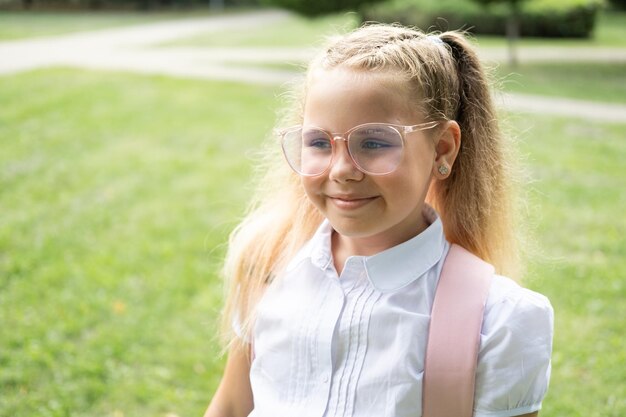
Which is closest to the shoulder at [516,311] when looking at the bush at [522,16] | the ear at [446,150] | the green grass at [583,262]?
the ear at [446,150]

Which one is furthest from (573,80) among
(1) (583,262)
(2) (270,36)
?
(2) (270,36)

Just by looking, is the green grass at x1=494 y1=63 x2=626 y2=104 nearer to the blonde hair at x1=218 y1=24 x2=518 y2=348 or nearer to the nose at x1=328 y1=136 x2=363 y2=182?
the blonde hair at x1=218 y1=24 x2=518 y2=348

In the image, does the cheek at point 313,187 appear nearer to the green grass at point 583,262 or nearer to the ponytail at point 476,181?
the ponytail at point 476,181

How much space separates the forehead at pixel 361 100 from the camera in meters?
1.37

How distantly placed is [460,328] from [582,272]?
3083 mm

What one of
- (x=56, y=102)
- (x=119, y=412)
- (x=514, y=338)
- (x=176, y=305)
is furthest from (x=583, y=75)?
(x=514, y=338)

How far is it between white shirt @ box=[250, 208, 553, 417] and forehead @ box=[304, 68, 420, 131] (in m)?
0.26

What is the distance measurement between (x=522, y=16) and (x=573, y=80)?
22.8ft

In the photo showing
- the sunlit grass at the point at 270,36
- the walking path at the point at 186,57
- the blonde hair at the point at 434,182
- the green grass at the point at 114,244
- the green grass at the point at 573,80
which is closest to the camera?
the blonde hair at the point at 434,182

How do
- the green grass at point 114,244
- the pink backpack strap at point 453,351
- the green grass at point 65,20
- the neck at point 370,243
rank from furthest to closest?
1. the green grass at point 65,20
2. the green grass at point 114,244
3. the neck at point 370,243
4. the pink backpack strap at point 453,351

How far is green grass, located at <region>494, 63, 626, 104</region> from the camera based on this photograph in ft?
31.0

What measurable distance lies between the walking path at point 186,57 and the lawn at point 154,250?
111 cm

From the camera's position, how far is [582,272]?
13.7 ft

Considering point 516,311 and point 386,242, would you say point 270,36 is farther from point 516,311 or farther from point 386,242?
point 516,311
